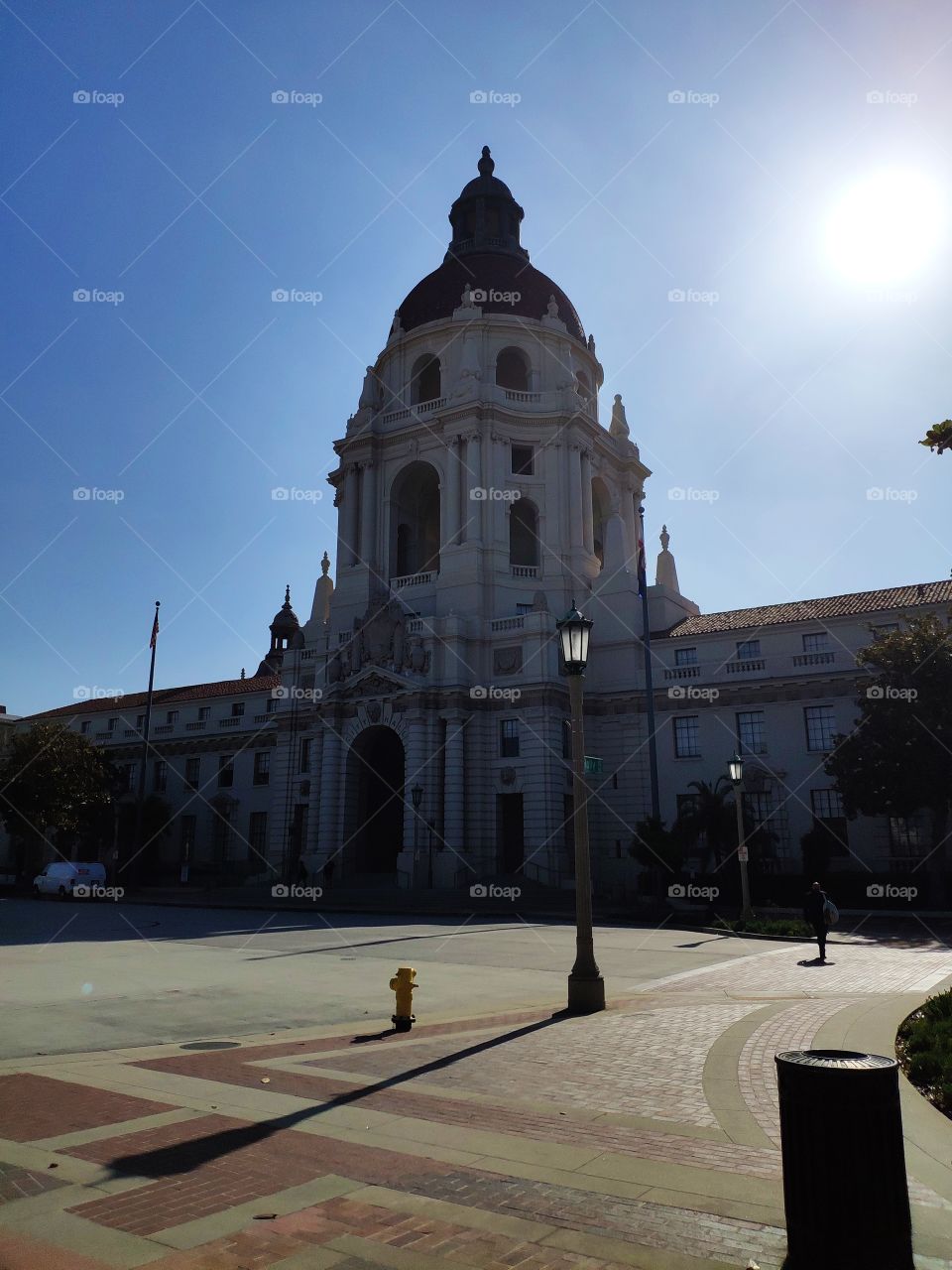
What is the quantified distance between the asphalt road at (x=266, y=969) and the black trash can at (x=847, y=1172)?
8.31 metres

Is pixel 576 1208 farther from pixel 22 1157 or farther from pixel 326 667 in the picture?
pixel 326 667

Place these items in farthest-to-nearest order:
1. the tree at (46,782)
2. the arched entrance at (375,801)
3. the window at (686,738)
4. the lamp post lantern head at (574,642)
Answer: the tree at (46,782) → the arched entrance at (375,801) → the window at (686,738) → the lamp post lantern head at (574,642)

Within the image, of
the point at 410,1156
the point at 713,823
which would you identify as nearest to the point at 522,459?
the point at 713,823

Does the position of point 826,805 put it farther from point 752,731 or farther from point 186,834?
point 186,834


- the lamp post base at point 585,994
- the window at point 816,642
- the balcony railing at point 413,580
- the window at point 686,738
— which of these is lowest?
the lamp post base at point 585,994

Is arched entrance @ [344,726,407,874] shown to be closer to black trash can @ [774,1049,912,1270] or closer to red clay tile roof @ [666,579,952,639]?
red clay tile roof @ [666,579,952,639]

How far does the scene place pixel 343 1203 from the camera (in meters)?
5.46

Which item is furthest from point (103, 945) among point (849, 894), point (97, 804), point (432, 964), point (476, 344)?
point (476, 344)

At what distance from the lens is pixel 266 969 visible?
58.3 ft

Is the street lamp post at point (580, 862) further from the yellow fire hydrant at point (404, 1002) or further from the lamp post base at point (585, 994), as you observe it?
the yellow fire hydrant at point (404, 1002)

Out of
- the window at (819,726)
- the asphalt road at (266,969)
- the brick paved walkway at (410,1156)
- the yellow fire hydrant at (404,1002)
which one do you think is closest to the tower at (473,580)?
the window at (819,726)

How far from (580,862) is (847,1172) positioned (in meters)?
9.70

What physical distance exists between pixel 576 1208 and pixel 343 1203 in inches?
55.1

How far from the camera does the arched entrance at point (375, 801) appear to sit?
2035 inches
